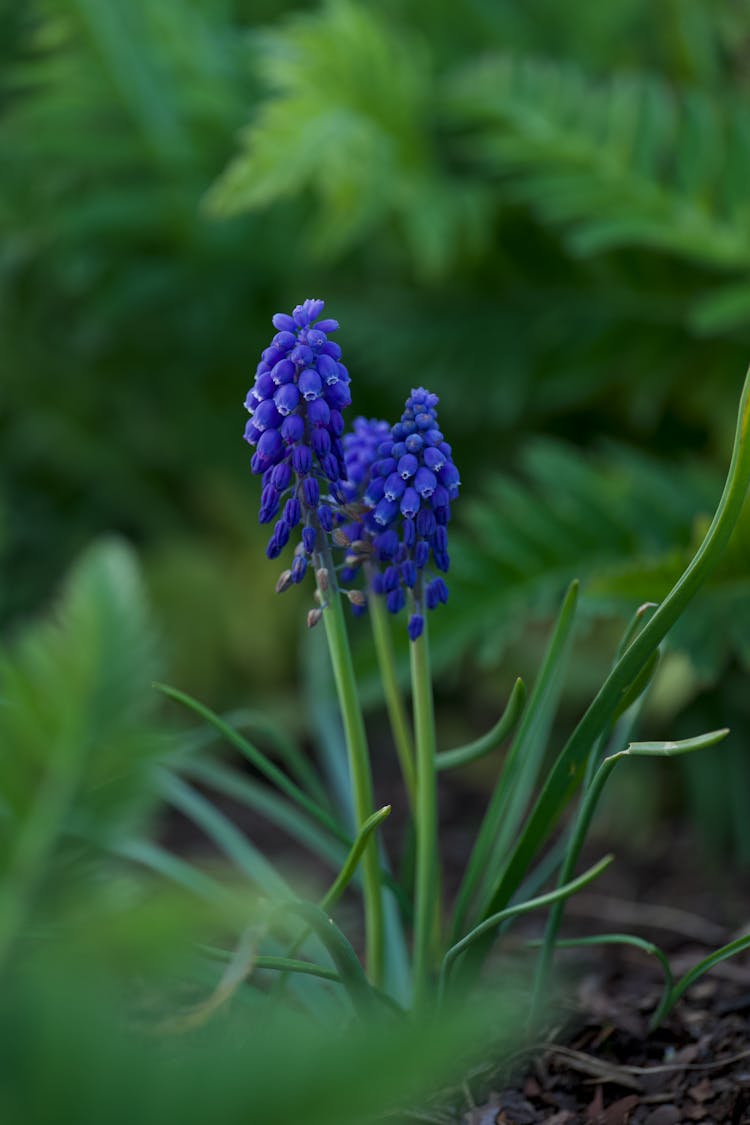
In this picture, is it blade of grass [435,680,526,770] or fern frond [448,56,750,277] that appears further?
fern frond [448,56,750,277]

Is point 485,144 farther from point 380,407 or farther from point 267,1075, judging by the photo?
point 267,1075

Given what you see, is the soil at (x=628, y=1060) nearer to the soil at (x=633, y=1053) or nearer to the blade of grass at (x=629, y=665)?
the soil at (x=633, y=1053)

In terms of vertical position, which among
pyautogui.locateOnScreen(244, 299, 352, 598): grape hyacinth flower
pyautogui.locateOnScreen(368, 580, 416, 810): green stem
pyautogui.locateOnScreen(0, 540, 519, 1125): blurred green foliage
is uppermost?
pyautogui.locateOnScreen(244, 299, 352, 598): grape hyacinth flower

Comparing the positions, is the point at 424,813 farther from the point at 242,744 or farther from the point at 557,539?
the point at 557,539

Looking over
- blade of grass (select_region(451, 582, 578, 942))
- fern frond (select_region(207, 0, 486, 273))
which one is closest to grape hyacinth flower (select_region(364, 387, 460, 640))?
blade of grass (select_region(451, 582, 578, 942))

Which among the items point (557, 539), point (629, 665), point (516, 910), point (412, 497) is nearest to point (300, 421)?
point (412, 497)

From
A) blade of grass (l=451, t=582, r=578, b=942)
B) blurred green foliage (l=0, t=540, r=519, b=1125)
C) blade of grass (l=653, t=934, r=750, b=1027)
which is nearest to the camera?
blurred green foliage (l=0, t=540, r=519, b=1125)

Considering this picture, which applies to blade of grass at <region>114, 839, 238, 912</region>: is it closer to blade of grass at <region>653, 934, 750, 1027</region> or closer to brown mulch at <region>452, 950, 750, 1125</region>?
brown mulch at <region>452, 950, 750, 1125</region>
